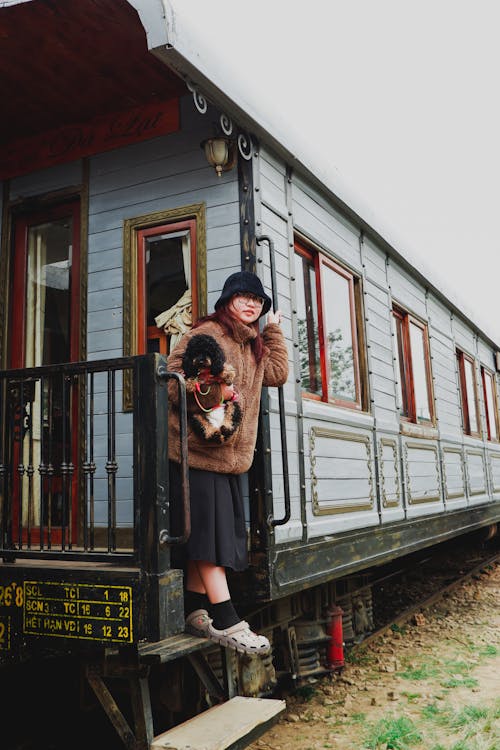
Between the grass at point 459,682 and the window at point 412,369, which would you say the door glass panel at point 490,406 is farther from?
the grass at point 459,682

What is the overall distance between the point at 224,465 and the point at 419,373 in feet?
13.8

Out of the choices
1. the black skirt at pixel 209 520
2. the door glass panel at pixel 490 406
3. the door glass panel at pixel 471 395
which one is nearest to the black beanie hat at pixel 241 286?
the black skirt at pixel 209 520

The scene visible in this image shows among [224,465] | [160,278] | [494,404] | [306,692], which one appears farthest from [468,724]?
[494,404]

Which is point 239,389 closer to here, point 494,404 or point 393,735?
point 393,735

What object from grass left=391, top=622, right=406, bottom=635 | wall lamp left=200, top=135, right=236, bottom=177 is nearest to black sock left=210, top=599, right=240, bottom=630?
wall lamp left=200, top=135, right=236, bottom=177

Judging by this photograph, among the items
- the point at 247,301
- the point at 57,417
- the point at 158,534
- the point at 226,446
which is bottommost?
the point at 158,534

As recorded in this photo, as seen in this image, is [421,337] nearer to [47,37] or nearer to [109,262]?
[109,262]

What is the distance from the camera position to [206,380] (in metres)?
3.54

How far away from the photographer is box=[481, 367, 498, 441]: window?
10.9 meters

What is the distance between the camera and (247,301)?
381 cm

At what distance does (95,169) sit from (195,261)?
3.38ft

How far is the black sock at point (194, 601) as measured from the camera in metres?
3.72

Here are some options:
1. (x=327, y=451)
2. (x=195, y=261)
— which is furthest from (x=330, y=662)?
(x=195, y=261)

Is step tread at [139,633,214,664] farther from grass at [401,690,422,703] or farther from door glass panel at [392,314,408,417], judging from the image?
door glass panel at [392,314,408,417]
